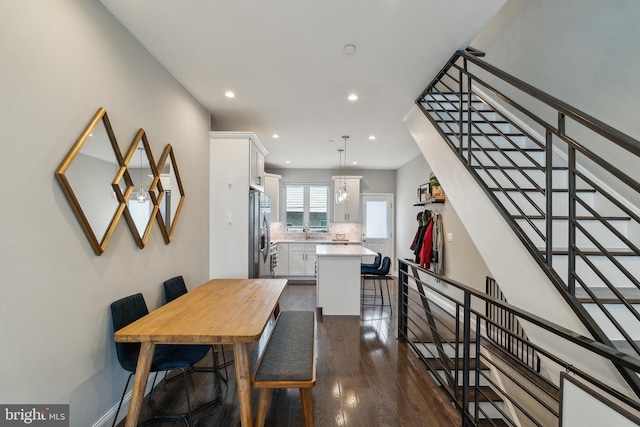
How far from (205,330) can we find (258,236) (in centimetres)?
240

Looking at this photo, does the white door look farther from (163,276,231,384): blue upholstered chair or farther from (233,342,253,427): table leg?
(233,342,253,427): table leg

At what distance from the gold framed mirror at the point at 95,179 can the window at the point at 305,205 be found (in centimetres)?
542

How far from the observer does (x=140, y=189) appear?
2199 millimetres

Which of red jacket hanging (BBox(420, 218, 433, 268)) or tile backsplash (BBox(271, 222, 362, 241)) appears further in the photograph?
tile backsplash (BBox(271, 222, 362, 241))

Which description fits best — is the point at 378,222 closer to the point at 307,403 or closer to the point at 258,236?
the point at 258,236

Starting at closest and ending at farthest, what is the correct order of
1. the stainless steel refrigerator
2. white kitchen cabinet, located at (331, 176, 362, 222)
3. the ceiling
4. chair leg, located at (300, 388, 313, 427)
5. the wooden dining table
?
1. the wooden dining table
2. chair leg, located at (300, 388, 313, 427)
3. the ceiling
4. the stainless steel refrigerator
5. white kitchen cabinet, located at (331, 176, 362, 222)

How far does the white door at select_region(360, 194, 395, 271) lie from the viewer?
24.2 feet

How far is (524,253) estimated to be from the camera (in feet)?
5.51

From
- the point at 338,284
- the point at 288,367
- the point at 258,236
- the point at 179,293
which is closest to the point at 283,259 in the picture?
the point at 338,284

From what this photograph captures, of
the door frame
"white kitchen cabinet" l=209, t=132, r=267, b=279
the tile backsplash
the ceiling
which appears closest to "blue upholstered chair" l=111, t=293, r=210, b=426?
"white kitchen cabinet" l=209, t=132, r=267, b=279

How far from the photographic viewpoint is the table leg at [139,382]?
→ 5.03ft

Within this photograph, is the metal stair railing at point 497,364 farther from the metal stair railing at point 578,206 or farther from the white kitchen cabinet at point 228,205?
the white kitchen cabinet at point 228,205

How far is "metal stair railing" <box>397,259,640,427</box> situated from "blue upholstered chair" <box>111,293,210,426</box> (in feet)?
5.78

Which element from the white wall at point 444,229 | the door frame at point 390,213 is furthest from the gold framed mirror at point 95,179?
the door frame at point 390,213
